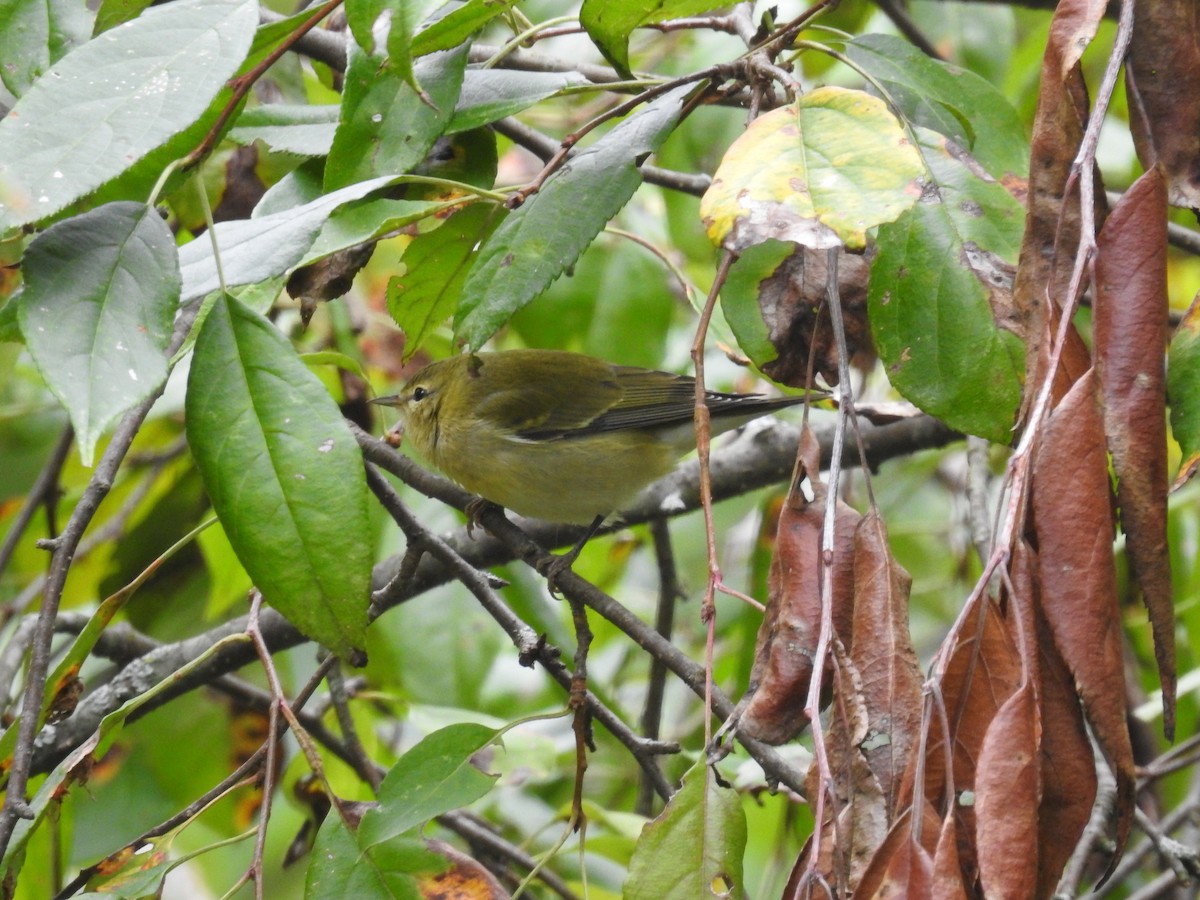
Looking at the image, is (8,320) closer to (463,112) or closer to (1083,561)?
(463,112)

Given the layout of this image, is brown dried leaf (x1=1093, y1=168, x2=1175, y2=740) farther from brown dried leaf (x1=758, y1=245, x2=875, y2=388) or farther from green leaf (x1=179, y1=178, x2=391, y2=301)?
green leaf (x1=179, y1=178, x2=391, y2=301)

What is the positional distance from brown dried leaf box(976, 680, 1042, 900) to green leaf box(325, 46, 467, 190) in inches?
51.1

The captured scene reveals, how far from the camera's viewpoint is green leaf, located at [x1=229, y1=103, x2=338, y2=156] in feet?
7.54

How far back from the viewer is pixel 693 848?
157 centimetres

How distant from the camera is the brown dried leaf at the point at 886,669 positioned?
55.7 inches

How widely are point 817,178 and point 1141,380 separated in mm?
474

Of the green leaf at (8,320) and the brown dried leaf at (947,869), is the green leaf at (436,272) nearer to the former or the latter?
the green leaf at (8,320)

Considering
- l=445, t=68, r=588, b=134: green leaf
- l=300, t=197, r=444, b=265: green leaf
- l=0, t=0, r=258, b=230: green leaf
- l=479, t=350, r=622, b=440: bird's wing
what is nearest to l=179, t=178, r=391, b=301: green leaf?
l=300, t=197, r=444, b=265: green leaf

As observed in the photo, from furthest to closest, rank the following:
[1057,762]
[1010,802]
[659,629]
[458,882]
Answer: [659,629], [458,882], [1057,762], [1010,802]

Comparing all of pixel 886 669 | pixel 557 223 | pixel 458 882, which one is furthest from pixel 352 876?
pixel 557 223

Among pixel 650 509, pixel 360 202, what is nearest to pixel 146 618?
pixel 650 509

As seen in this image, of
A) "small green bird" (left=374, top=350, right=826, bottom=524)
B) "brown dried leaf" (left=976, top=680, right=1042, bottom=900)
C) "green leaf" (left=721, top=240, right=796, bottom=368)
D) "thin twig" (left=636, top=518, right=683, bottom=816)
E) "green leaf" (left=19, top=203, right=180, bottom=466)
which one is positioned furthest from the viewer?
"small green bird" (left=374, top=350, right=826, bottom=524)

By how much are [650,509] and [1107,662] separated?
8.32ft

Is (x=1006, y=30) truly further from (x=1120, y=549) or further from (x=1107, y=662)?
(x=1107, y=662)
